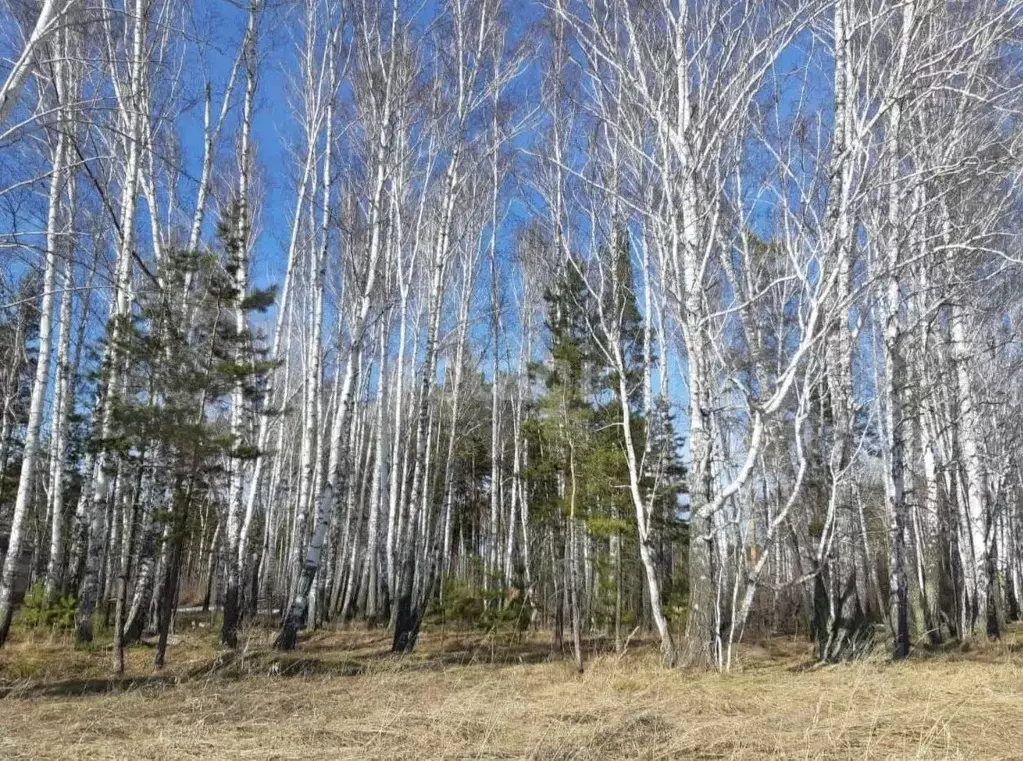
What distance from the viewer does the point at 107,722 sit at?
4535mm

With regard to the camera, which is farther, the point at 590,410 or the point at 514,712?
the point at 590,410

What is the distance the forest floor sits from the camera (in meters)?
3.56

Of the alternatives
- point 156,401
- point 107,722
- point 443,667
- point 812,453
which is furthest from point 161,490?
point 812,453

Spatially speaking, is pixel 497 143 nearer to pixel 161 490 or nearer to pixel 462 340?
pixel 462 340

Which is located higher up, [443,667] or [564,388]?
[564,388]

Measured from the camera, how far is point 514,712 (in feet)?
15.3

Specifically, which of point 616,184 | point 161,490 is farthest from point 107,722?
point 616,184

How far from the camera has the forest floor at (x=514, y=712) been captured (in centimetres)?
356

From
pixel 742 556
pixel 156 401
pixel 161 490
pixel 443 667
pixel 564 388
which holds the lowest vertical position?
pixel 443 667

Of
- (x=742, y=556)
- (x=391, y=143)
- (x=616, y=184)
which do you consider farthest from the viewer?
(x=391, y=143)

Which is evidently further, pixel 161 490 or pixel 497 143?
pixel 497 143

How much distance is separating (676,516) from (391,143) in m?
9.07

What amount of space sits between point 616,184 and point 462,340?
663cm

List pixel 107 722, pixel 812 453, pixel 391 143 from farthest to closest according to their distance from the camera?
pixel 391 143, pixel 812 453, pixel 107 722
